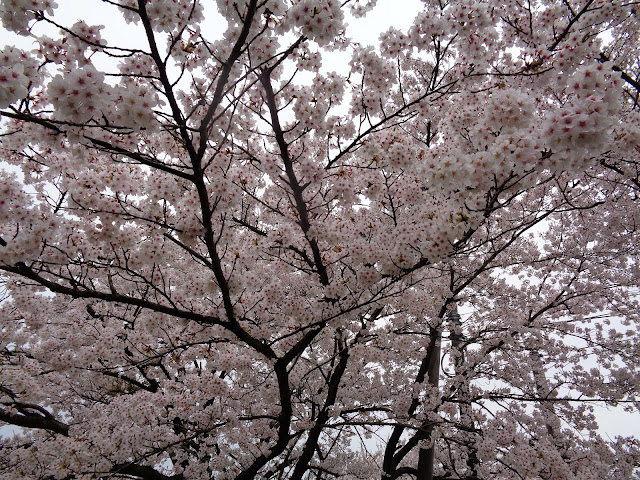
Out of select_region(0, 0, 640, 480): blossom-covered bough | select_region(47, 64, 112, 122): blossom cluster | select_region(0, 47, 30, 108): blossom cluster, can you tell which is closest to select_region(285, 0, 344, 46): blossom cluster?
select_region(0, 0, 640, 480): blossom-covered bough

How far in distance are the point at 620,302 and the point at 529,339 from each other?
3.12m

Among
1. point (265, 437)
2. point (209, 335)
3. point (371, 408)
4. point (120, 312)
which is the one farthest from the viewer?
point (120, 312)

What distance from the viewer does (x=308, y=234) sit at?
5062mm

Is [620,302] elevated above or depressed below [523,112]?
above

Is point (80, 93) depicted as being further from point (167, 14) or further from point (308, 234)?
point (308, 234)

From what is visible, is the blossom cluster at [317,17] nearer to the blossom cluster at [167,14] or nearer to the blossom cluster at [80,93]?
the blossom cluster at [167,14]

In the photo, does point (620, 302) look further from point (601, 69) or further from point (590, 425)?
point (601, 69)

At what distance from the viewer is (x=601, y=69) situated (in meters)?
2.52

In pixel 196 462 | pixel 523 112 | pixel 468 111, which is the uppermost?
pixel 468 111

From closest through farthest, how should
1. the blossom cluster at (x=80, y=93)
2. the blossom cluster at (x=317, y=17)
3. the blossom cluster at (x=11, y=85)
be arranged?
1. the blossom cluster at (x=11, y=85)
2. the blossom cluster at (x=80, y=93)
3. the blossom cluster at (x=317, y=17)

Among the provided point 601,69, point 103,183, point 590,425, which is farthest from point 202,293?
point 590,425

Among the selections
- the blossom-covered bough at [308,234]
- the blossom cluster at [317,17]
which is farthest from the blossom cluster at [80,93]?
the blossom cluster at [317,17]

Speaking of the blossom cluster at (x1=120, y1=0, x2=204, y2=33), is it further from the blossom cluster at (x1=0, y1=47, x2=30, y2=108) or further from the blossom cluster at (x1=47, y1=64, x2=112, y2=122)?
the blossom cluster at (x1=0, y1=47, x2=30, y2=108)

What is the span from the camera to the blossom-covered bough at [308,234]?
303 cm
